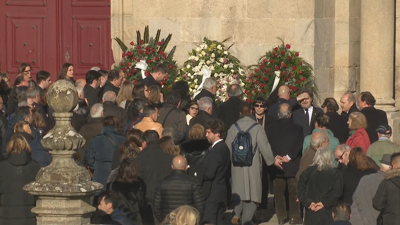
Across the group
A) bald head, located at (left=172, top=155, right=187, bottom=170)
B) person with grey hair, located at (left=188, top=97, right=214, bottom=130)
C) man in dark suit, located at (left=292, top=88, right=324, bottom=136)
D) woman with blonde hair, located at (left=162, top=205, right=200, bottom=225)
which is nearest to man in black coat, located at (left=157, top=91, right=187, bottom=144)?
person with grey hair, located at (left=188, top=97, right=214, bottom=130)

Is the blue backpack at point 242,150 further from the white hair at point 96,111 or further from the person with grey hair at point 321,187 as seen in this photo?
the white hair at point 96,111

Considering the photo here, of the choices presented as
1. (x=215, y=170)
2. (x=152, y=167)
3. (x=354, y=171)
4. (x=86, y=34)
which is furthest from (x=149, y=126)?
(x=86, y=34)

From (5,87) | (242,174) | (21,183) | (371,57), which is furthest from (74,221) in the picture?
(371,57)

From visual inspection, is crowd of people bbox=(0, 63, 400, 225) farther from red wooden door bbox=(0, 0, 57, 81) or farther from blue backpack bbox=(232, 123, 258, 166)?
red wooden door bbox=(0, 0, 57, 81)

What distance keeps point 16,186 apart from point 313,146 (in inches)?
153

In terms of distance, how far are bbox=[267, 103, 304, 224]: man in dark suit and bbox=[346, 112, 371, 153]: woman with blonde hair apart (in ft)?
2.38

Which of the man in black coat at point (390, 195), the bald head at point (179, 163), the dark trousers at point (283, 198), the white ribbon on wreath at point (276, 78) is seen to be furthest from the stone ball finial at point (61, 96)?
the white ribbon on wreath at point (276, 78)

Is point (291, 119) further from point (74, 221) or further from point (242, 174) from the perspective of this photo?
point (74, 221)

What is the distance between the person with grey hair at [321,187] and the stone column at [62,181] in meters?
3.25

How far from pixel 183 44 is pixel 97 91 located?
10.3ft

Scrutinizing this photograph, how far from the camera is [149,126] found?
16.4 metres

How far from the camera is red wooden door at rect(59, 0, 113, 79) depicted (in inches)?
880

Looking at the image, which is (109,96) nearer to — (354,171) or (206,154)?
(206,154)

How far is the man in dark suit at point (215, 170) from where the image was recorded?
1588 cm
